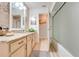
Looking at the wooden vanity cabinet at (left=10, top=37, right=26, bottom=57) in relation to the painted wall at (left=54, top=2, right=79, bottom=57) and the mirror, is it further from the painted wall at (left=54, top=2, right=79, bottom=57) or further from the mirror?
the mirror

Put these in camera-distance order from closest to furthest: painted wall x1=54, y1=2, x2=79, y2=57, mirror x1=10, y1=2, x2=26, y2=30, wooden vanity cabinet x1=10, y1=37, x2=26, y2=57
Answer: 1. wooden vanity cabinet x1=10, y1=37, x2=26, y2=57
2. painted wall x1=54, y1=2, x2=79, y2=57
3. mirror x1=10, y1=2, x2=26, y2=30

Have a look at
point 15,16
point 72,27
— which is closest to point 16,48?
point 72,27

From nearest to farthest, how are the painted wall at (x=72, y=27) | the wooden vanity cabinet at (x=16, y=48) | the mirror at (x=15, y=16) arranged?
the wooden vanity cabinet at (x=16, y=48)
the painted wall at (x=72, y=27)
the mirror at (x=15, y=16)

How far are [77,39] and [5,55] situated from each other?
1.15 metres

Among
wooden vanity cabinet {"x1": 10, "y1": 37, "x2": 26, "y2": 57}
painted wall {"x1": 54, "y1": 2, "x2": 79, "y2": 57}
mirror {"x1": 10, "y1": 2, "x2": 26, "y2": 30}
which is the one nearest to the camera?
wooden vanity cabinet {"x1": 10, "y1": 37, "x2": 26, "y2": 57}

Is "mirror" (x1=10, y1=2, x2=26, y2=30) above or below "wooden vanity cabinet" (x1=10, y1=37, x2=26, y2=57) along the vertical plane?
above

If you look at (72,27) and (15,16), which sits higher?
(15,16)

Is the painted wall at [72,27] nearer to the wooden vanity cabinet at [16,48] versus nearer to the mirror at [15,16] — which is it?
the wooden vanity cabinet at [16,48]

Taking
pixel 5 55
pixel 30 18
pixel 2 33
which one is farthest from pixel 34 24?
pixel 5 55

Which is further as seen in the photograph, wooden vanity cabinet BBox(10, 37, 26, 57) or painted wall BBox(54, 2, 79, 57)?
painted wall BBox(54, 2, 79, 57)

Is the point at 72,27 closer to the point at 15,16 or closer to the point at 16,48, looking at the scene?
the point at 16,48

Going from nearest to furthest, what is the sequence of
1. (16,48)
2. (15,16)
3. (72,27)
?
(16,48) < (72,27) < (15,16)

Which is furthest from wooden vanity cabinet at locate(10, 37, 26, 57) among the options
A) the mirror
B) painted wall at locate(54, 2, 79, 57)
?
the mirror

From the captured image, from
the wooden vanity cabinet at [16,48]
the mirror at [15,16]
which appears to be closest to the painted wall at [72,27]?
the wooden vanity cabinet at [16,48]
